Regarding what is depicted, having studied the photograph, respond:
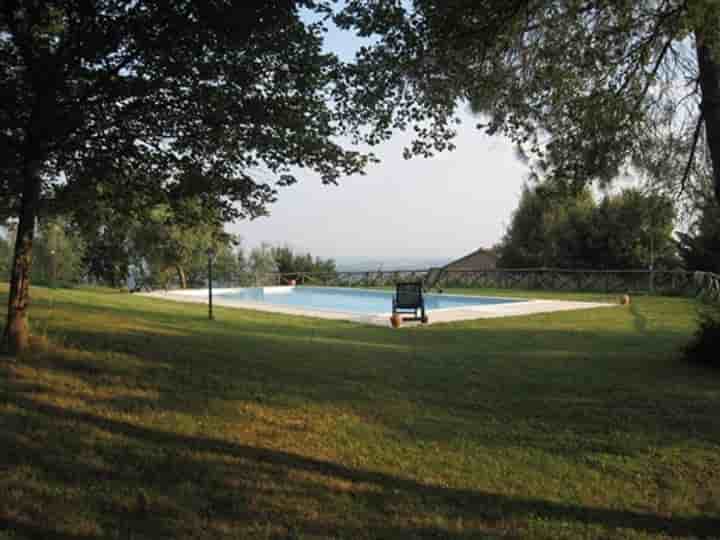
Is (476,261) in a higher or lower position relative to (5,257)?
higher

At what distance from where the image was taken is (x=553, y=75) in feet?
15.7

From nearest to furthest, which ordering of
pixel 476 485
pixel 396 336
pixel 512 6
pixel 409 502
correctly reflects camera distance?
pixel 409 502 → pixel 476 485 → pixel 512 6 → pixel 396 336

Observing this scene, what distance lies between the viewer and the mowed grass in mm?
2717

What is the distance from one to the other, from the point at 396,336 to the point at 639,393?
16.8ft

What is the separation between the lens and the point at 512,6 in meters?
4.25

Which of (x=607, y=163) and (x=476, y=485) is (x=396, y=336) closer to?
(x=607, y=163)

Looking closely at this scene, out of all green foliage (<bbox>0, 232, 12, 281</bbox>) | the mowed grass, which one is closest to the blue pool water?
green foliage (<bbox>0, 232, 12, 281</bbox>)

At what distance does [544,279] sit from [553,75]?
19033 millimetres

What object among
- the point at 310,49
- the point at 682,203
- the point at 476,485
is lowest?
the point at 476,485

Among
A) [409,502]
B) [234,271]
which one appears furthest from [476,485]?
[234,271]

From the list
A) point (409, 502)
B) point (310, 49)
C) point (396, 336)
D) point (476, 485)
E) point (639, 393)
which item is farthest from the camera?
point (396, 336)

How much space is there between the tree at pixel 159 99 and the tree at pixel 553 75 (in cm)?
56

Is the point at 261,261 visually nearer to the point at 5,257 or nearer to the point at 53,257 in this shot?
the point at 53,257

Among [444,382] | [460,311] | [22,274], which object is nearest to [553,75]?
[444,382]
